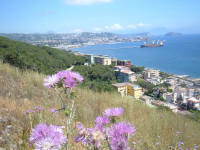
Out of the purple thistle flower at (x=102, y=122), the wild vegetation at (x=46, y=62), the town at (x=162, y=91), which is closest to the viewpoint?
the purple thistle flower at (x=102, y=122)

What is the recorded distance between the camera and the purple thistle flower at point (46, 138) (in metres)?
0.62

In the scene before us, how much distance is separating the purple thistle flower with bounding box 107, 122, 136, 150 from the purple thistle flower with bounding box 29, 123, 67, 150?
193 millimetres

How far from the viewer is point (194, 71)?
40906mm

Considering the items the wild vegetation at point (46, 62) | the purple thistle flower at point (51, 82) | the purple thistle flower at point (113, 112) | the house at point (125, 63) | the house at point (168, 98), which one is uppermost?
the purple thistle flower at point (51, 82)

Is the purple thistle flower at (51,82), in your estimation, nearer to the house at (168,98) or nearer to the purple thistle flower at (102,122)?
the purple thistle flower at (102,122)

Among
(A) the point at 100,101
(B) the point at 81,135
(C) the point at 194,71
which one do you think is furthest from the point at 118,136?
(C) the point at 194,71

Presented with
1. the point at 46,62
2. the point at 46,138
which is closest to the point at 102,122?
the point at 46,138

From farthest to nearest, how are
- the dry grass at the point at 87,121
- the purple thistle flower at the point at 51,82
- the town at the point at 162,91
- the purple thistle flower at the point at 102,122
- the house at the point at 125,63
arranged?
the house at the point at 125,63 → the town at the point at 162,91 → the dry grass at the point at 87,121 → the purple thistle flower at the point at 51,82 → the purple thistle flower at the point at 102,122

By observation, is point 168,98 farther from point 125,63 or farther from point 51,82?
point 125,63

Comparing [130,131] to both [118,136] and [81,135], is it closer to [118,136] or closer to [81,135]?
[118,136]

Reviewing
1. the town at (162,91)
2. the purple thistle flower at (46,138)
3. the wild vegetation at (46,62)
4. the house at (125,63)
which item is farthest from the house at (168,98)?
the purple thistle flower at (46,138)

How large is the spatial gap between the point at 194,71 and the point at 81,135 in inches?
1808

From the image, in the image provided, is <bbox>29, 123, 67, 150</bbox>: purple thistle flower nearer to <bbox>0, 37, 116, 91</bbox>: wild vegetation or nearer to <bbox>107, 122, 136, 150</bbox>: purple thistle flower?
<bbox>107, 122, 136, 150</bbox>: purple thistle flower

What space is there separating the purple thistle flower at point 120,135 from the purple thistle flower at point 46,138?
0.63ft
